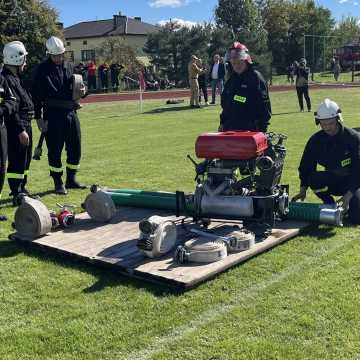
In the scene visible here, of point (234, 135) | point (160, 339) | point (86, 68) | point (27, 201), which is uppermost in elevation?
point (86, 68)

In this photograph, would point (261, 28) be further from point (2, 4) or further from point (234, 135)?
point (234, 135)

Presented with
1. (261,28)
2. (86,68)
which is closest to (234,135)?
(86,68)

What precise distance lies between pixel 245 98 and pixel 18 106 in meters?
2.91

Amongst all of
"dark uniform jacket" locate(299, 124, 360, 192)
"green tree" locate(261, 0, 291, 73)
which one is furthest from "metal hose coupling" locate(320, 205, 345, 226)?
"green tree" locate(261, 0, 291, 73)

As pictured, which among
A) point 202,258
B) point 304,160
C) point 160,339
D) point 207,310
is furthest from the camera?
point 304,160

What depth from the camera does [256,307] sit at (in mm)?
4090

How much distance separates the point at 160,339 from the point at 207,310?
1.74ft

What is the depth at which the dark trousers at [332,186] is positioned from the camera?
6102 millimetres

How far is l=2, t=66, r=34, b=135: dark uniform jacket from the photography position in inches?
277

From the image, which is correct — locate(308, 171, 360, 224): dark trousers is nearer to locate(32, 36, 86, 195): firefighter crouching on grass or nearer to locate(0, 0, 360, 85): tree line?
locate(32, 36, 86, 195): firefighter crouching on grass

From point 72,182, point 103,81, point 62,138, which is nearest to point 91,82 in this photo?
point 103,81

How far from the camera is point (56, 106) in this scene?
7855 mm

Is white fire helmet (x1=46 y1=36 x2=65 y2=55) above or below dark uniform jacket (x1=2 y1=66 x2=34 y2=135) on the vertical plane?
above

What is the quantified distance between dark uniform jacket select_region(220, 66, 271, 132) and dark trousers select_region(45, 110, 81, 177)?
2480 millimetres
